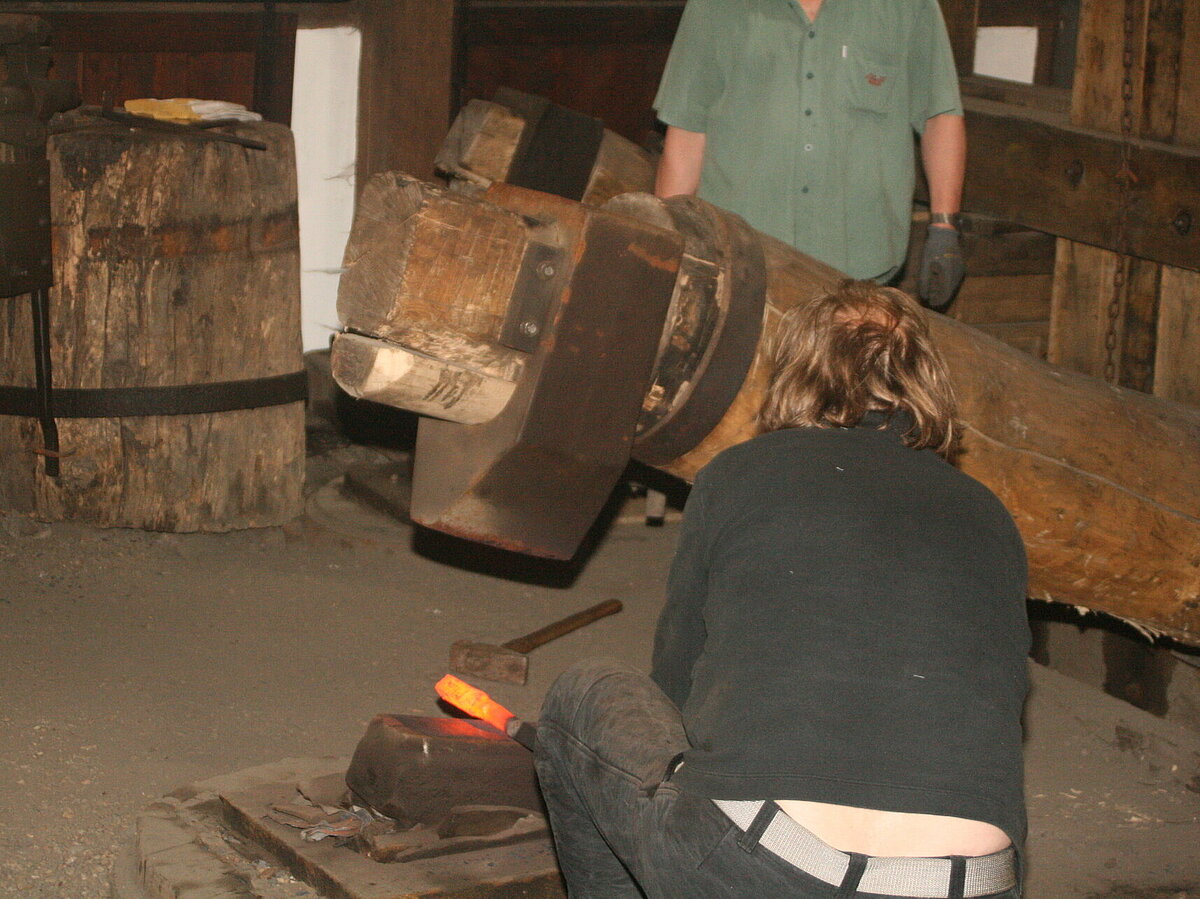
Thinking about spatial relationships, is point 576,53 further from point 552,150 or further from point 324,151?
point 552,150

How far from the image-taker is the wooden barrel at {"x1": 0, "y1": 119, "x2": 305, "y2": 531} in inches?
159

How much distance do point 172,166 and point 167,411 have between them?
745mm

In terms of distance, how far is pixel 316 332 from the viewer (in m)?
6.41

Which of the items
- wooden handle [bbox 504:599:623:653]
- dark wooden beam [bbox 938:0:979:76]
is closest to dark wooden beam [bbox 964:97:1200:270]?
dark wooden beam [bbox 938:0:979:76]

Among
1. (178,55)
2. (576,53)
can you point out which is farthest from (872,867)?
(576,53)

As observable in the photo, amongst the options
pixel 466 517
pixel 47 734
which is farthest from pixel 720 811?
pixel 47 734

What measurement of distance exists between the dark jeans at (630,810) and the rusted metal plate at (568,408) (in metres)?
0.29

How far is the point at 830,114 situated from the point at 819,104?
39mm

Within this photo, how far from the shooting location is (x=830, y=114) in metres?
3.60

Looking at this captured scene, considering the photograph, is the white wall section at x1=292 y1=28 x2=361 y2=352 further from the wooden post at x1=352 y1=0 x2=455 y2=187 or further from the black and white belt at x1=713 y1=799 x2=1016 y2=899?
the black and white belt at x1=713 y1=799 x2=1016 y2=899

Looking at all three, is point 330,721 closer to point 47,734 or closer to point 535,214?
point 47,734

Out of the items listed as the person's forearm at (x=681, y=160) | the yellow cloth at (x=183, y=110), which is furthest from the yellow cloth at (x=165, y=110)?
the person's forearm at (x=681, y=160)

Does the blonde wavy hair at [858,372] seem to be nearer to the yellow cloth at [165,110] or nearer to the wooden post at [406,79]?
the yellow cloth at [165,110]

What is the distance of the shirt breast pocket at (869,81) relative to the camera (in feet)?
11.8
